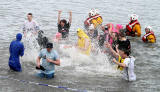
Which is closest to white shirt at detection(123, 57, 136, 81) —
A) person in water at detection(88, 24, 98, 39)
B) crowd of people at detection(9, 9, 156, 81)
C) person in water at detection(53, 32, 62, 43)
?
crowd of people at detection(9, 9, 156, 81)

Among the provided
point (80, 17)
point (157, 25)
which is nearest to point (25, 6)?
point (80, 17)

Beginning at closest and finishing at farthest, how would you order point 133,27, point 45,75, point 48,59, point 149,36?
point 48,59, point 45,75, point 149,36, point 133,27

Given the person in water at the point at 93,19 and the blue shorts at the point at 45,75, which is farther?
the person in water at the point at 93,19

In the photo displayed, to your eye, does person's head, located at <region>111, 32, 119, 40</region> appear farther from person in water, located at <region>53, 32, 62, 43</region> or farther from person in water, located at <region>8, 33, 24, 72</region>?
person in water, located at <region>8, 33, 24, 72</region>

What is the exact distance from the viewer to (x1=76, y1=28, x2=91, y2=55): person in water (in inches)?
461

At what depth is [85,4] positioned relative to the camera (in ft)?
84.8

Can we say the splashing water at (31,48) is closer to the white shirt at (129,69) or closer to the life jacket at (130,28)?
the white shirt at (129,69)

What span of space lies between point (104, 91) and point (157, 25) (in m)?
11.3

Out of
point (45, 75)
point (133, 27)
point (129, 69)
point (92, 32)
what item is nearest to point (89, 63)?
point (92, 32)

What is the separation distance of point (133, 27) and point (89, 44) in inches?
176

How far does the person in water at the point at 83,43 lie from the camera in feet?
38.4

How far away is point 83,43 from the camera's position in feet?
38.6

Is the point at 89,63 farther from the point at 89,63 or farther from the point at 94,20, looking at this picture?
the point at 94,20

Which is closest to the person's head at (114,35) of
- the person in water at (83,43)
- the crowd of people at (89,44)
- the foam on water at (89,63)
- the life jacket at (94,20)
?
the crowd of people at (89,44)
